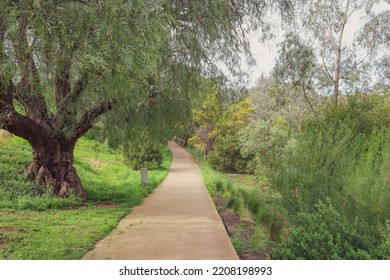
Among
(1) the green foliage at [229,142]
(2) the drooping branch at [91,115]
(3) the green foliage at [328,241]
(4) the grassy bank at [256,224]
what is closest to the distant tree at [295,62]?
(1) the green foliage at [229,142]

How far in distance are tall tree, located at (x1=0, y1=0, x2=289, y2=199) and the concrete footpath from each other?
7.87 ft

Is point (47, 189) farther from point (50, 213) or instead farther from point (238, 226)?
point (238, 226)

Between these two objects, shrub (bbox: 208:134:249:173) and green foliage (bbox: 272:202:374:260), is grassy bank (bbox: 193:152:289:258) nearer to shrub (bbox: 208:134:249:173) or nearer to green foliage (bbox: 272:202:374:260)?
green foliage (bbox: 272:202:374:260)

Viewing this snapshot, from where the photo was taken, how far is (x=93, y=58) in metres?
5.04

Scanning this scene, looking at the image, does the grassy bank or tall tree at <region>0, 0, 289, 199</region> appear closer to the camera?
tall tree at <region>0, 0, 289, 199</region>

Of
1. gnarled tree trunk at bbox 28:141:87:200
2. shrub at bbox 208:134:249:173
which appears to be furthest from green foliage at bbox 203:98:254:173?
gnarled tree trunk at bbox 28:141:87:200

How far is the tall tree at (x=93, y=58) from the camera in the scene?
5.44 metres

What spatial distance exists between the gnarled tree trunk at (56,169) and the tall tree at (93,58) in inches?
1.1

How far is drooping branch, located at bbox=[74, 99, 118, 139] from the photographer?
1010cm

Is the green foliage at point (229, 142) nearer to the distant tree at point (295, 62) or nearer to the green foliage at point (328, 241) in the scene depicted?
the distant tree at point (295, 62)

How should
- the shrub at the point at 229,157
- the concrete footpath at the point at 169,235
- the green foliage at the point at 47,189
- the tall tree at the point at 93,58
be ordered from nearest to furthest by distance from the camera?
the tall tree at the point at 93,58 → the concrete footpath at the point at 169,235 → the green foliage at the point at 47,189 → the shrub at the point at 229,157

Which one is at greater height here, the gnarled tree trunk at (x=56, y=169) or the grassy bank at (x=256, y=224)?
the gnarled tree trunk at (x=56, y=169)

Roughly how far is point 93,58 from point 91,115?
19.7 feet

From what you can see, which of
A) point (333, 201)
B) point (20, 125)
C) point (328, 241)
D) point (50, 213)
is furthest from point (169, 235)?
point (20, 125)
